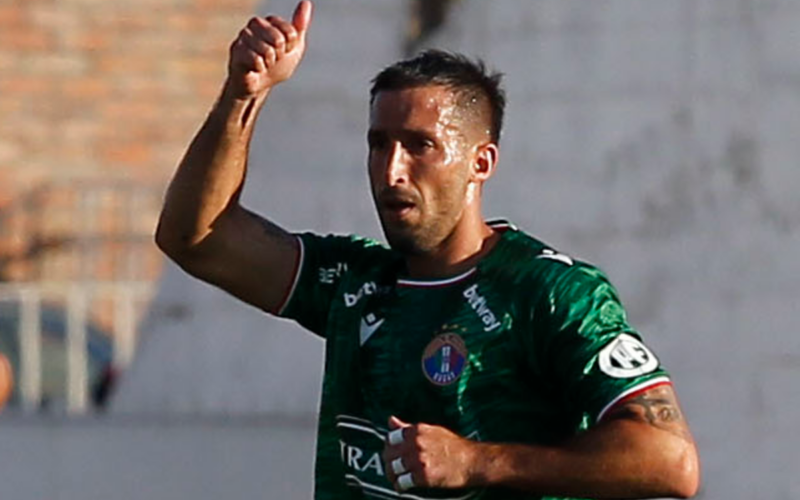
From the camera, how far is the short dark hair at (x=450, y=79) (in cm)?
400

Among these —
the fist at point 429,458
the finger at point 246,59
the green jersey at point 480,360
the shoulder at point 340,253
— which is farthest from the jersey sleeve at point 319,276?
the fist at point 429,458

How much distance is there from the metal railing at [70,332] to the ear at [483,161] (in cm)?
638

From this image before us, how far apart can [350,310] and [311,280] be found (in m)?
0.19

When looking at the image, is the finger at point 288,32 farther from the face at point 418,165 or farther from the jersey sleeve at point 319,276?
the jersey sleeve at point 319,276

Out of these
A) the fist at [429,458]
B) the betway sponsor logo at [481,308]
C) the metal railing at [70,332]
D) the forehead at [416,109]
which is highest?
the forehead at [416,109]

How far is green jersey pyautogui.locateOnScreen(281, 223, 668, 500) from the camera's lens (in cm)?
376

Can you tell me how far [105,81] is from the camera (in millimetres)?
14141

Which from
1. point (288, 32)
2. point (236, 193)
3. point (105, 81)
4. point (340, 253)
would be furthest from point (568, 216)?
point (105, 81)

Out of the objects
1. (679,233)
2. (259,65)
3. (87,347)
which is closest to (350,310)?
(259,65)

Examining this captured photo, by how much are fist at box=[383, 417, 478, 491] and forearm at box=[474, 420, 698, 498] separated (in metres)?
0.04

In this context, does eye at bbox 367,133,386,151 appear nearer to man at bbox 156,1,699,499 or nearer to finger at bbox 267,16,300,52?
man at bbox 156,1,699,499

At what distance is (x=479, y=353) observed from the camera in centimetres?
387

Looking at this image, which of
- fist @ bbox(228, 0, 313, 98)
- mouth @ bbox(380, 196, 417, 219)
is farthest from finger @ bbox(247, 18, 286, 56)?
mouth @ bbox(380, 196, 417, 219)

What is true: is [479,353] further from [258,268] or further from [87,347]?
[87,347]
